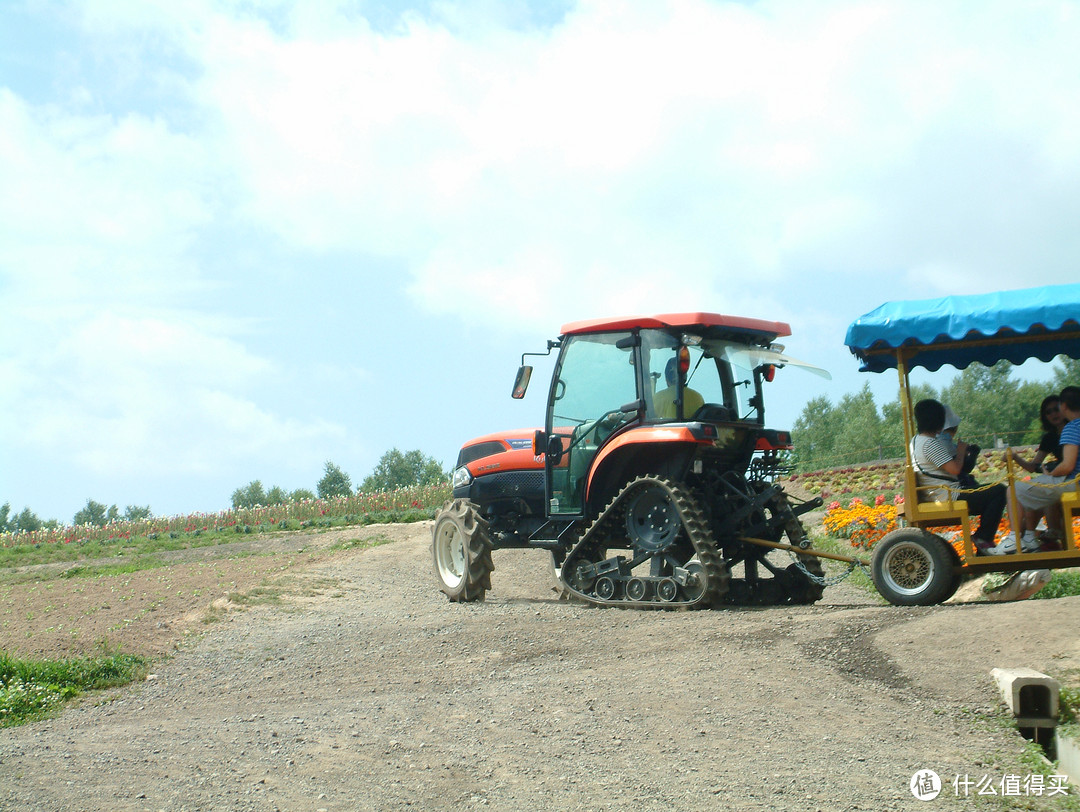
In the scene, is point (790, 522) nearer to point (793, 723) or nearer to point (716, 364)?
point (716, 364)

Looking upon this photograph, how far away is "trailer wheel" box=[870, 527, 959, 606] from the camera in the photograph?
759cm

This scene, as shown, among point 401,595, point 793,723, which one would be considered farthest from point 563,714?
point 401,595

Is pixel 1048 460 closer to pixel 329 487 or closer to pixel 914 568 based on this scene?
pixel 914 568

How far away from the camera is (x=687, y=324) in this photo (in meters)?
9.03

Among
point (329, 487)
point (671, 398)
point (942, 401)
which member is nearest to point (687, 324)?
point (671, 398)

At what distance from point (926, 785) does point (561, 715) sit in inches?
80.1

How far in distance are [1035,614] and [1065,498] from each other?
1.26m

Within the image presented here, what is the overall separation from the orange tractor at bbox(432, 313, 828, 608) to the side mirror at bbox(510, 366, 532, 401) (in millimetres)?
14

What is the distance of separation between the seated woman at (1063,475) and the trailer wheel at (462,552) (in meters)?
5.24

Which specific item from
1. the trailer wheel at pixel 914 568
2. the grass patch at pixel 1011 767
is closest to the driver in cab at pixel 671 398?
the trailer wheel at pixel 914 568

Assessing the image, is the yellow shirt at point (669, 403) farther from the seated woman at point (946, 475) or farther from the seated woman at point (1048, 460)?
the seated woman at point (1048, 460)

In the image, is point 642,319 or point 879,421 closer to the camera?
point 642,319

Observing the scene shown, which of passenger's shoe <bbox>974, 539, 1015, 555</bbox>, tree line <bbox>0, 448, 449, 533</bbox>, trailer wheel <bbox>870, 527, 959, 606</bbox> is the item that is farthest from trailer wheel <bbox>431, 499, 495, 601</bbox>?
tree line <bbox>0, 448, 449, 533</bbox>

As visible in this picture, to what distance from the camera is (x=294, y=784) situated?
474 centimetres
